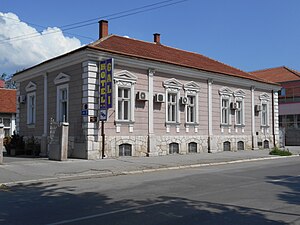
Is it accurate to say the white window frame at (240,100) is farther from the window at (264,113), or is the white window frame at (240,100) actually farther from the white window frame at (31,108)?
the white window frame at (31,108)

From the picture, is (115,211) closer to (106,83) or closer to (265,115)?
(106,83)

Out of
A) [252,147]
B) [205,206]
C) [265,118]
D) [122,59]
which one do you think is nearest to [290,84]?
[265,118]

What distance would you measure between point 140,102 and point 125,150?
2.76 meters

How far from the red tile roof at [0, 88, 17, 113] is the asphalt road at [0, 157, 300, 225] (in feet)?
88.8

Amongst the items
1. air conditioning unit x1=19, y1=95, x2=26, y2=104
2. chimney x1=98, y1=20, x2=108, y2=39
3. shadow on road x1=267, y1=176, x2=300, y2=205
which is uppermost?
chimney x1=98, y1=20, x2=108, y2=39

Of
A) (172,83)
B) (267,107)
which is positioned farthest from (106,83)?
(267,107)

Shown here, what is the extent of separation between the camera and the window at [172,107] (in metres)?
22.4

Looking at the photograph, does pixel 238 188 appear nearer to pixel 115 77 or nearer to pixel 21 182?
pixel 21 182

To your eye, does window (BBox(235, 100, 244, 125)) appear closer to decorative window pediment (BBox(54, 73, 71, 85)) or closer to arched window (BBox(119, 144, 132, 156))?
arched window (BBox(119, 144, 132, 156))

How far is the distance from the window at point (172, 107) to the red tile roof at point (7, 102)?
20233mm

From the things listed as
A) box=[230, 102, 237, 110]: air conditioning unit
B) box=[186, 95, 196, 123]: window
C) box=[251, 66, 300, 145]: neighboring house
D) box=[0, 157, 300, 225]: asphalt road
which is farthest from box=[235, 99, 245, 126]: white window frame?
box=[251, 66, 300, 145]: neighboring house

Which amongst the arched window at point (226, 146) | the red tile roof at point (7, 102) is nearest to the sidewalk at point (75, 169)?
the arched window at point (226, 146)

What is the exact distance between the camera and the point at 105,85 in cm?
1836

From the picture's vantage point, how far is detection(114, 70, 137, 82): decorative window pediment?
64.0 ft
